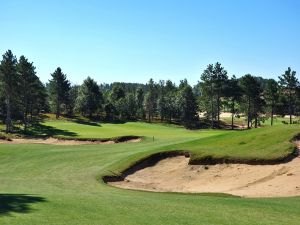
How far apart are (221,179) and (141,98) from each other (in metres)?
152

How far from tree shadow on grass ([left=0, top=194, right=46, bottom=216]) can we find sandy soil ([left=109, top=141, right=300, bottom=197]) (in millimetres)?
10422

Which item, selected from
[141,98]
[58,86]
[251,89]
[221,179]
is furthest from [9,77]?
[141,98]

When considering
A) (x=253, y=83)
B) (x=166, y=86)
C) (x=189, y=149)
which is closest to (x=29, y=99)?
(x=253, y=83)

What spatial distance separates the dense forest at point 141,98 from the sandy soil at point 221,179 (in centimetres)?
5541

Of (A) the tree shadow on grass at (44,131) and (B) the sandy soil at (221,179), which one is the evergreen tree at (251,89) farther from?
(B) the sandy soil at (221,179)

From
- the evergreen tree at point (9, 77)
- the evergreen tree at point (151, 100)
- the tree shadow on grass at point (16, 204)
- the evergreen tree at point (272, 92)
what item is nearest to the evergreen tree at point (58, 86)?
the evergreen tree at point (151, 100)

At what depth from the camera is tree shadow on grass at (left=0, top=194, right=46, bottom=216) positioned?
12464mm

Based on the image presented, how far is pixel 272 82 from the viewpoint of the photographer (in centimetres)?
Answer: 11175

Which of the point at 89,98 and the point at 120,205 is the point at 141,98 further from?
the point at 120,205

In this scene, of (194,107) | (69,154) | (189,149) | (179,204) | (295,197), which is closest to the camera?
(179,204)

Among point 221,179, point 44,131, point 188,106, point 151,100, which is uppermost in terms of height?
point 151,100

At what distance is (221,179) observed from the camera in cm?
2491

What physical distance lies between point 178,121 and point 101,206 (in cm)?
13319

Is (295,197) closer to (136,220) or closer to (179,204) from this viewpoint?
(179,204)
